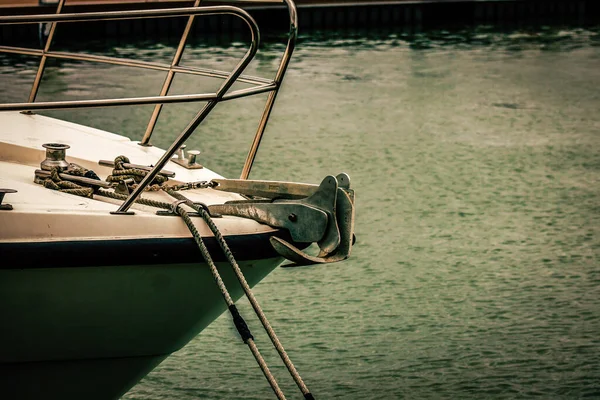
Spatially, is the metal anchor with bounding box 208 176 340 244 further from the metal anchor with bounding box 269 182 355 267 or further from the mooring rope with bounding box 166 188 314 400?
the mooring rope with bounding box 166 188 314 400

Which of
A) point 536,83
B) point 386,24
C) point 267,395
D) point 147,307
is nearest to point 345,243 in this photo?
point 147,307

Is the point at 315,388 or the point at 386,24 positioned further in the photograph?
the point at 386,24

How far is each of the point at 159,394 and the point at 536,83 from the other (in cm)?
886

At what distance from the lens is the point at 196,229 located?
121 inches

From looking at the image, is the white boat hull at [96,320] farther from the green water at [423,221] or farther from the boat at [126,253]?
the green water at [423,221]

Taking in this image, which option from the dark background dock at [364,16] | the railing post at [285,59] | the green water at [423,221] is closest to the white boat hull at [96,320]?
the railing post at [285,59]

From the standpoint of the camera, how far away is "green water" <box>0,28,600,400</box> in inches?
173

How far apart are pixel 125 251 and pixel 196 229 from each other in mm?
221

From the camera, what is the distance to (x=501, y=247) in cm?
611

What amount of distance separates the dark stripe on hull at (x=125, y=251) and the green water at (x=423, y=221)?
1.17m

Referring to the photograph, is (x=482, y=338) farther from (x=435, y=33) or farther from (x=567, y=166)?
(x=435, y=33)

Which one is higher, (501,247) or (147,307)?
(147,307)

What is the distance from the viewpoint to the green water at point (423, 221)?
439 cm

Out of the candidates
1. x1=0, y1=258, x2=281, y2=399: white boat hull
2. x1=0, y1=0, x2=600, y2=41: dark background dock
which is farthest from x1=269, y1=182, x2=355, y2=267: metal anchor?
x1=0, y1=0, x2=600, y2=41: dark background dock
